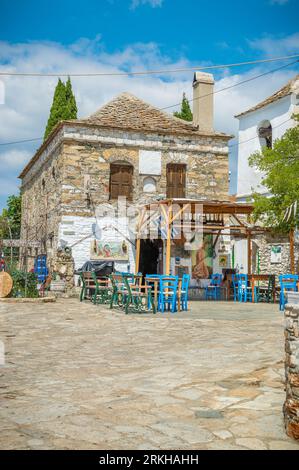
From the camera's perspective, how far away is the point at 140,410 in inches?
148

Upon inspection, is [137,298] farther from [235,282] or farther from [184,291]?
[235,282]

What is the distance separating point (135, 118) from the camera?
1800cm

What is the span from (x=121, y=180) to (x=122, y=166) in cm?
50

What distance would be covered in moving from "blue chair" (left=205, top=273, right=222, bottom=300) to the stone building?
2755 millimetres

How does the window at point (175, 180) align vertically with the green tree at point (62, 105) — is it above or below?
below

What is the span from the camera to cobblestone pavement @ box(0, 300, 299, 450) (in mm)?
3188

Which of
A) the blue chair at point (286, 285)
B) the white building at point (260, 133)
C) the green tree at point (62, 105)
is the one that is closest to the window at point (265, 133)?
the white building at point (260, 133)

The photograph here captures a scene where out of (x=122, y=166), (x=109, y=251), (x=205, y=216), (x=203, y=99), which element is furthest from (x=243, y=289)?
(x=203, y=99)

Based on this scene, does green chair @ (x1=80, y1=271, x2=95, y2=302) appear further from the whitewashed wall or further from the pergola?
the whitewashed wall

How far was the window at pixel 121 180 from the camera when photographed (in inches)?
669

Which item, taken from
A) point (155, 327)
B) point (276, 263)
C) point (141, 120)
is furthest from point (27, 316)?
point (276, 263)

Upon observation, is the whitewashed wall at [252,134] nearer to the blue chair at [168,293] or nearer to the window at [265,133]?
the window at [265,133]

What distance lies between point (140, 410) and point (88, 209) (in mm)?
13246

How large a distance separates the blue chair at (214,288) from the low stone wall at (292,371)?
43.3 feet
